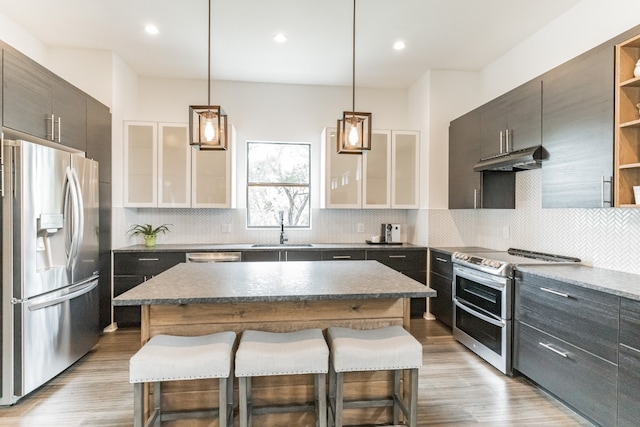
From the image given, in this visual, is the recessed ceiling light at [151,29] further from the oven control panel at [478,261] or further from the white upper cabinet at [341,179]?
the oven control panel at [478,261]

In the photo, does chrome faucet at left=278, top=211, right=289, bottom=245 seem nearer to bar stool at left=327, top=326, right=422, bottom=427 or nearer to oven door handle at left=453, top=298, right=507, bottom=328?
oven door handle at left=453, top=298, right=507, bottom=328

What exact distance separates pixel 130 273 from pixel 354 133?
10.1ft

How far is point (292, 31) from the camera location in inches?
131

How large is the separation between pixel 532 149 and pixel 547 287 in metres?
1.14

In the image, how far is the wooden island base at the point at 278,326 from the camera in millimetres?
1928

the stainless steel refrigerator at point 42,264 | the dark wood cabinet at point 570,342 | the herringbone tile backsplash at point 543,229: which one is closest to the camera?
the dark wood cabinet at point 570,342

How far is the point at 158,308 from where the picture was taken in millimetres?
1924

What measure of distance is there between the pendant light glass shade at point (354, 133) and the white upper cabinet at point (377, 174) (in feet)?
6.97

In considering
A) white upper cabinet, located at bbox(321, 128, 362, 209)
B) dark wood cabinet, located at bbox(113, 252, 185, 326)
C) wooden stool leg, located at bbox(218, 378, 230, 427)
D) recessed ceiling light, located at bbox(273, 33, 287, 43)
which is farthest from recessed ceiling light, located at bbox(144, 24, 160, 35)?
wooden stool leg, located at bbox(218, 378, 230, 427)

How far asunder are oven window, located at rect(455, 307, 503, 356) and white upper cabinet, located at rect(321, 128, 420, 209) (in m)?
1.55

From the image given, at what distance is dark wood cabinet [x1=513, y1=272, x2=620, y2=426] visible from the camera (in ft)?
6.45

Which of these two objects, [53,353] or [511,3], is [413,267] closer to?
[511,3]

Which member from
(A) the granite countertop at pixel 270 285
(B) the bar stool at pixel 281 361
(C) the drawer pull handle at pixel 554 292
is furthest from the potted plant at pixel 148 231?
(C) the drawer pull handle at pixel 554 292

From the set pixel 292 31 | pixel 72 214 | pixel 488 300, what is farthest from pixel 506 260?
pixel 72 214
